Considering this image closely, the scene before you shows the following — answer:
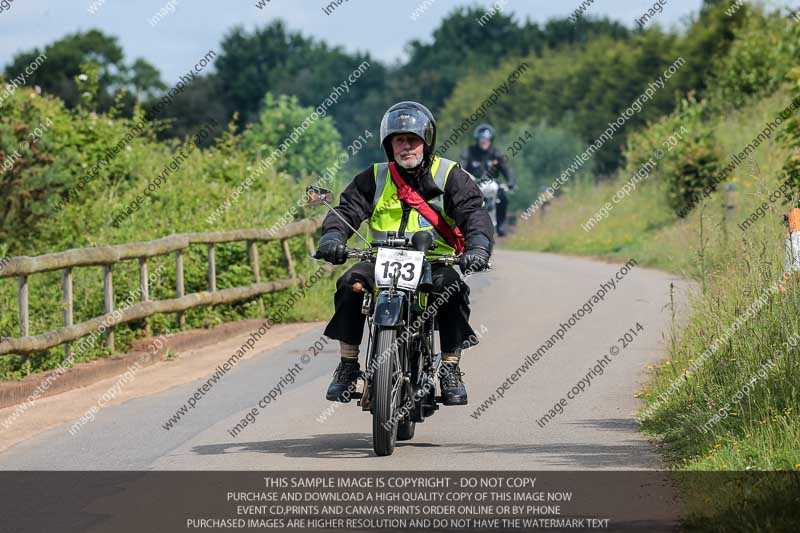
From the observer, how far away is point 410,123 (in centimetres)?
929

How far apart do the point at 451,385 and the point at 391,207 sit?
127 cm

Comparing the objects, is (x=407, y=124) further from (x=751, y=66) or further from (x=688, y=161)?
(x=751, y=66)

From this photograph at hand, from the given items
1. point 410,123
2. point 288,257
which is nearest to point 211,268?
point 288,257

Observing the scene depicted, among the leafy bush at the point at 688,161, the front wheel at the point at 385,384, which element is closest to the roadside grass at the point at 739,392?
the front wheel at the point at 385,384

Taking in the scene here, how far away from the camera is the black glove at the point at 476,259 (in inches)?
358

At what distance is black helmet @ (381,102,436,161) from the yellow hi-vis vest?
19cm

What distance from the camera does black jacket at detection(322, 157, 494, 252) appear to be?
938cm

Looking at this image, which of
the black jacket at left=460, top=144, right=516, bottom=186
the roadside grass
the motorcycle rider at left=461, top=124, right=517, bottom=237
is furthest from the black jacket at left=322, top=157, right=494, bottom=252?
the black jacket at left=460, top=144, right=516, bottom=186

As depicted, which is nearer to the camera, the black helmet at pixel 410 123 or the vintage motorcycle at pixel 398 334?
the vintage motorcycle at pixel 398 334

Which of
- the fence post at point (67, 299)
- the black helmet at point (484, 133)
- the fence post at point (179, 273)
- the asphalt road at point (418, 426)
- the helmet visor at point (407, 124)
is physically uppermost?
the black helmet at point (484, 133)

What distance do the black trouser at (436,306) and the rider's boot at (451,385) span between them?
12 cm

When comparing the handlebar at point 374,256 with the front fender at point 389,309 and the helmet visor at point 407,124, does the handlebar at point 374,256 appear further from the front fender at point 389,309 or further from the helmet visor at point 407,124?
→ the helmet visor at point 407,124

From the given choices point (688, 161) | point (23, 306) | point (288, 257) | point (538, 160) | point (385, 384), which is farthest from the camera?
point (538, 160)

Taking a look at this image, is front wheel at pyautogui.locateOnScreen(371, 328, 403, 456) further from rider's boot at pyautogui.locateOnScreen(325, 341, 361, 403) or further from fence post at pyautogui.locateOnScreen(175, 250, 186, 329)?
fence post at pyautogui.locateOnScreen(175, 250, 186, 329)
